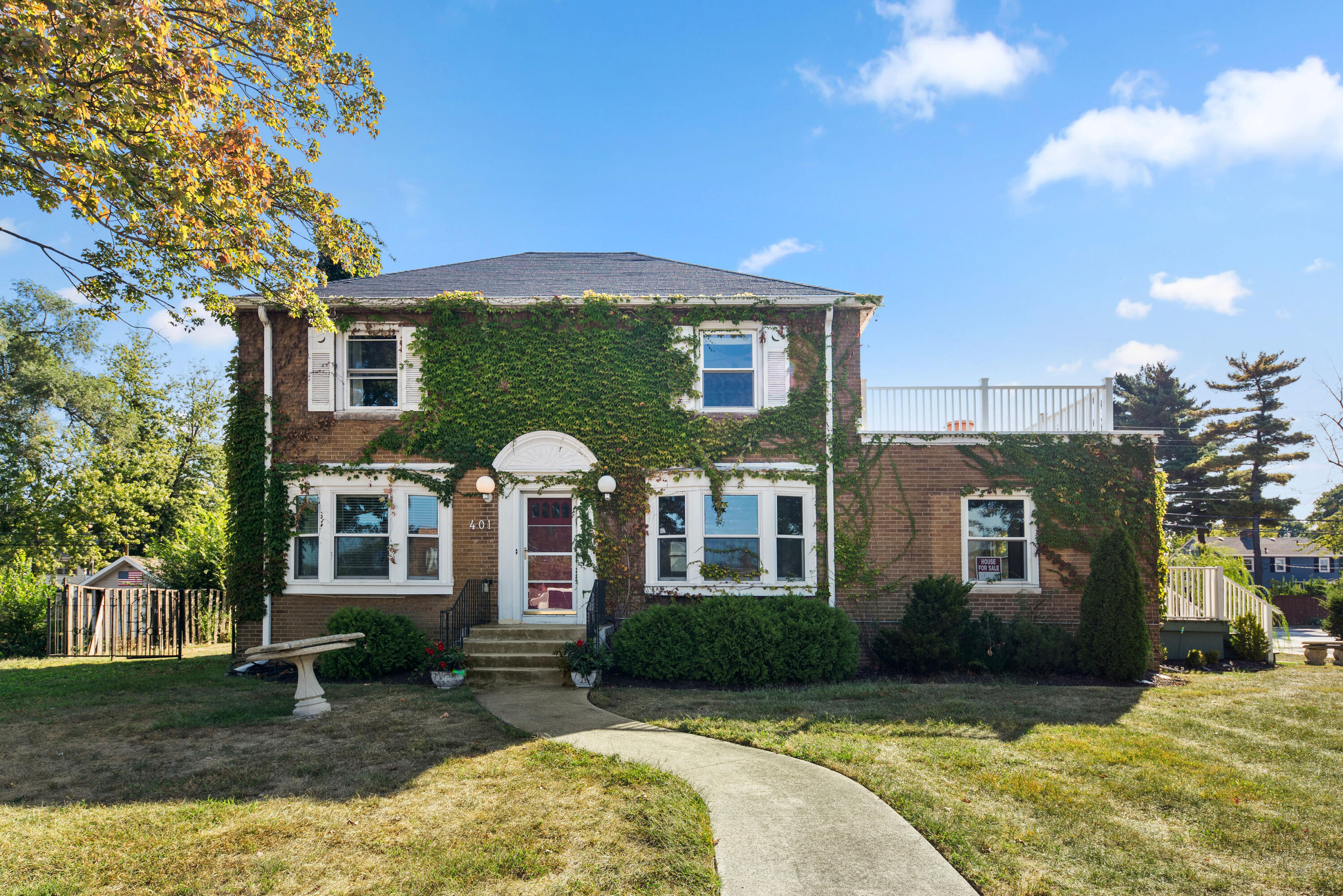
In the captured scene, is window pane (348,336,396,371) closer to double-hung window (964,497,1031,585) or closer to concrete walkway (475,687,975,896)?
concrete walkway (475,687,975,896)

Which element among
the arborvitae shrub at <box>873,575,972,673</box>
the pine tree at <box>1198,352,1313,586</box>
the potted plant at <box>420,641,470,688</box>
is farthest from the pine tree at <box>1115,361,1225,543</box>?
the potted plant at <box>420,641,470,688</box>

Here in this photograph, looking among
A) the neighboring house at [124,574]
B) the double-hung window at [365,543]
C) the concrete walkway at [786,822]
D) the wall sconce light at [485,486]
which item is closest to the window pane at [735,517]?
the wall sconce light at [485,486]

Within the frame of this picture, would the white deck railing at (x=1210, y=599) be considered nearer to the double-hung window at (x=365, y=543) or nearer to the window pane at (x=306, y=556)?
the double-hung window at (x=365, y=543)

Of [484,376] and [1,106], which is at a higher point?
[1,106]

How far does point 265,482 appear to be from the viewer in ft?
37.9

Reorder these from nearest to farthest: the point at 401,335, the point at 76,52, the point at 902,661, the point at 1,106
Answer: the point at 1,106 → the point at 76,52 → the point at 902,661 → the point at 401,335

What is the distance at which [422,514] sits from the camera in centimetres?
1159

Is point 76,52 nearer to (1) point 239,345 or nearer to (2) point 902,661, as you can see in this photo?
(1) point 239,345

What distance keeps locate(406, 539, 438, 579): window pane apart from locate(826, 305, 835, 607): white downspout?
6292 mm

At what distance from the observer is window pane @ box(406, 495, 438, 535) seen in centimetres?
1158

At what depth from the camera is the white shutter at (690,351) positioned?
Result: 11719mm

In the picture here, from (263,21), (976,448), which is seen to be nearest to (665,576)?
(976,448)

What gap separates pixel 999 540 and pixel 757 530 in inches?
161

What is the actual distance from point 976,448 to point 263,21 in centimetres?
1150
